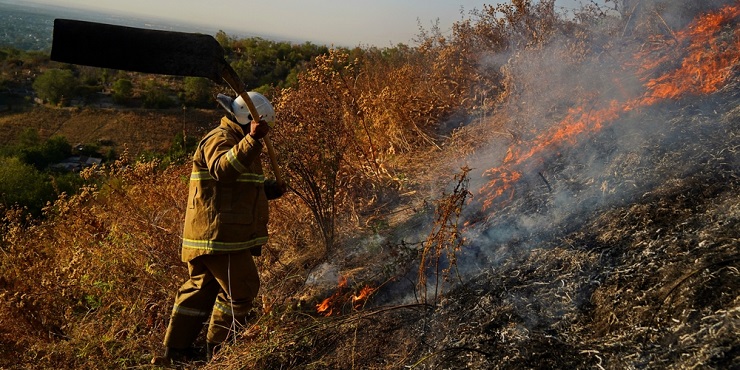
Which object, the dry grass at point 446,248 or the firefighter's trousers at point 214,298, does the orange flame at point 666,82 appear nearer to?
the dry grass at point 446,248

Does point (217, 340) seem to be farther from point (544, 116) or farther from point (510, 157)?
point (544, 116)

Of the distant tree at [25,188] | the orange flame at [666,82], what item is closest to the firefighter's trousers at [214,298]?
the orange flame at [666,82]

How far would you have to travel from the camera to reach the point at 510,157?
5.17 meters

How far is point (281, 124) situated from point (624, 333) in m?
3.69

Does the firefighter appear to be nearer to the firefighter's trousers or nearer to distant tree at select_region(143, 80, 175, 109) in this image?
the firefighter's trousers

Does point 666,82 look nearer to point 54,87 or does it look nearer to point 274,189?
point 274,189

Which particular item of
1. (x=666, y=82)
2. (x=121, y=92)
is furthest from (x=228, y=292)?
(x=121, y=92)

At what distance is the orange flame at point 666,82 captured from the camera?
430 cm

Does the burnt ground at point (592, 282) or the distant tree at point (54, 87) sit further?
the distant tree at point (54, 87)

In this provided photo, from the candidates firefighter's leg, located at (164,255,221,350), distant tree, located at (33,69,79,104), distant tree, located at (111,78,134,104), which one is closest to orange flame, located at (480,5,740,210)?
firefighter's leg, located at (164,255,221,350)

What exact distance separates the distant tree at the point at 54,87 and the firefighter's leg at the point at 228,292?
29.9m

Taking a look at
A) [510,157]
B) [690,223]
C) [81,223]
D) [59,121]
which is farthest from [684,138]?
[59,121]

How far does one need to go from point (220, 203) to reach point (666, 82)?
14.2 feet

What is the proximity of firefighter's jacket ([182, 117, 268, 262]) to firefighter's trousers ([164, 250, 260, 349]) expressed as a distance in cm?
11
